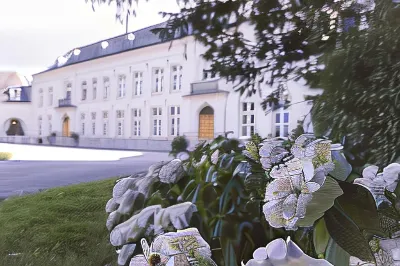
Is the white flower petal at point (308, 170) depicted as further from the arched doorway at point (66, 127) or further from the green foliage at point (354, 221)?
the arched doorway at point (66, 127)

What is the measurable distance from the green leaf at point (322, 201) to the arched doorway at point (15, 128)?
82 centimetres

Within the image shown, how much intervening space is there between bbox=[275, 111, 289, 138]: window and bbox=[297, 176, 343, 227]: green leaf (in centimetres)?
24

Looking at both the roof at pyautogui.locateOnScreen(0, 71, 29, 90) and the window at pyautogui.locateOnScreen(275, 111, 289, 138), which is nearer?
the window at pyautogui.locateOnScreen(275, 111, 289, 138)

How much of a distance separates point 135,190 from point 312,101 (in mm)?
382

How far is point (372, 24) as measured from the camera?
2.48 feet

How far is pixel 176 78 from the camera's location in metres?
0.83

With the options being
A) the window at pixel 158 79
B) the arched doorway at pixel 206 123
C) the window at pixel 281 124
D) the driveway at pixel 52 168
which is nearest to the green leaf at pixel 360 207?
the window at pixel 281 124

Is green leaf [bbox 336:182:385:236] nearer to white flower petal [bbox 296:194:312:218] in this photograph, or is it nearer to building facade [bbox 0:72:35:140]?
white flower petal [bbox 296:194:312:218]

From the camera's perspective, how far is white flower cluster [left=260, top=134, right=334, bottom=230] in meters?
→ 0.50

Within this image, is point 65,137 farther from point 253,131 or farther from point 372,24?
point 372,24

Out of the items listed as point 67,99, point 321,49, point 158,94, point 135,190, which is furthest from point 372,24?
point 67,99

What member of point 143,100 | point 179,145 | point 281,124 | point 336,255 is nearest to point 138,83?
point 143,100

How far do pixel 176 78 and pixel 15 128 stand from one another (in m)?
0.50

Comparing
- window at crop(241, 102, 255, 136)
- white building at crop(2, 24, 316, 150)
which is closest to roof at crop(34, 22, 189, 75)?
white building at crop(2, 24, 316, 150)
